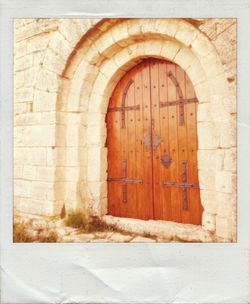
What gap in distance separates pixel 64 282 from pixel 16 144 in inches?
53.0

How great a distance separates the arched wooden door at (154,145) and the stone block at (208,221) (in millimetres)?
112

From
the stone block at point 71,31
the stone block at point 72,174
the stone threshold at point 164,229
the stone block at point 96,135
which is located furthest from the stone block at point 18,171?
the stone block at point 71,31

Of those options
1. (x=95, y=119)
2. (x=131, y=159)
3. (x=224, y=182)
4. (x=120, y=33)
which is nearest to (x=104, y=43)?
(x=120, y=33)

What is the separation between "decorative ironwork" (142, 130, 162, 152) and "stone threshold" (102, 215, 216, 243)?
0.70 metres

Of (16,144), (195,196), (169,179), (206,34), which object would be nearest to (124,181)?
(169,179)

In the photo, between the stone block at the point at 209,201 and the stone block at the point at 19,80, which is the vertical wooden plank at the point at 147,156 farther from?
the stone block at the point at 19,80

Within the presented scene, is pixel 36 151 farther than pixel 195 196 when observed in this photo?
Yes

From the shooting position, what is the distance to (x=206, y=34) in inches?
96.2

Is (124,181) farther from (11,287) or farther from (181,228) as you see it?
(11,287)

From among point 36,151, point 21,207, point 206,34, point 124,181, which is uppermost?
point 206,34

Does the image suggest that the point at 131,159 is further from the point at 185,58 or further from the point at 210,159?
the point at 185,58

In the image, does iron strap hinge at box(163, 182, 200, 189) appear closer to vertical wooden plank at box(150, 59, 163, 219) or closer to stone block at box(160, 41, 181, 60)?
vertical wooden plank at box(150, 59, 163, 219)

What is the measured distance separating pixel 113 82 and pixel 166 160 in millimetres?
970

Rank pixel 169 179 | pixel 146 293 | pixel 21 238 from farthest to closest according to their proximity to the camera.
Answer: pixel 169 179
pixel 21 238
pixel 146 293
